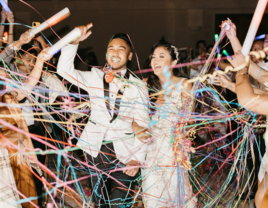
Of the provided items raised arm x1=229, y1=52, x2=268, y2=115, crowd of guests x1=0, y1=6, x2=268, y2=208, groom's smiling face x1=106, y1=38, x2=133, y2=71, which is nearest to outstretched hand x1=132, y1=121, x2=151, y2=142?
crowd of guests x1=0, y1=6, x2=268, y2=208

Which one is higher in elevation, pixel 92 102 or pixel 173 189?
pixel 92 102

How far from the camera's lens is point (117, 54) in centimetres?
192

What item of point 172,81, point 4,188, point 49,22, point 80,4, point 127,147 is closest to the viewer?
point 49,22

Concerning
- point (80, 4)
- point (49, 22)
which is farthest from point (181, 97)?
point (80, 4)

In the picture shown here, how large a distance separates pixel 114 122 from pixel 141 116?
0.70 feet

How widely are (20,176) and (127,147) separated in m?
1.13

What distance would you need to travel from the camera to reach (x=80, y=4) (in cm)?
536

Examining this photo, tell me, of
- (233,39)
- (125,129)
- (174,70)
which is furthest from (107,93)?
(233,39)

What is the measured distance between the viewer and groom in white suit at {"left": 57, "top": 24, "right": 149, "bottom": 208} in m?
1.82

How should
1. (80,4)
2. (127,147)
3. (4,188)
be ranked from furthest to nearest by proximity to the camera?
(80,4), (127,147), (4,188)

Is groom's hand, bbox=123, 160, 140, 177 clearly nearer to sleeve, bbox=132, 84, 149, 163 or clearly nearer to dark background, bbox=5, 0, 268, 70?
sleeve, bbox=132, 84, 149, 163

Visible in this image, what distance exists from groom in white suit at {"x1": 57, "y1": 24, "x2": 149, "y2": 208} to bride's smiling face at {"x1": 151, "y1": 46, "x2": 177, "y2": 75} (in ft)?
0.79

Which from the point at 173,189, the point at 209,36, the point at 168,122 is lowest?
the point at 173,189

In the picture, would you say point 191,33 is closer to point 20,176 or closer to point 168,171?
point 168,171
